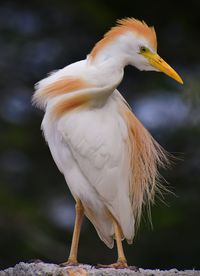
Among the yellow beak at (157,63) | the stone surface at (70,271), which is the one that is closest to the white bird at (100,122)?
the yellow beak at (157,63)

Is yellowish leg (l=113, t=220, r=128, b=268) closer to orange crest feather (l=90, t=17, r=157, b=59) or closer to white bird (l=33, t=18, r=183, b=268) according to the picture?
white bird (l=33, t=18, r=183, b=268)

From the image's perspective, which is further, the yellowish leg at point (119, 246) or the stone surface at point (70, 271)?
the yellowish leg at point (119, 246)

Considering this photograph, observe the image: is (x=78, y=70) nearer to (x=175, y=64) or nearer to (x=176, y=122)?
(x=176, y=122)

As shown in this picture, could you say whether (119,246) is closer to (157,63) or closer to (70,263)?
(70,263)

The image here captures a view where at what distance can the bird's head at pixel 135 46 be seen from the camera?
4.88m

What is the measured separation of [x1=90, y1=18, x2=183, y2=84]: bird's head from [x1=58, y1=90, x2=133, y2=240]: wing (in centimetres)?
21

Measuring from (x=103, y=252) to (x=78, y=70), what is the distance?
11.6 ft

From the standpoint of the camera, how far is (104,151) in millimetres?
4910

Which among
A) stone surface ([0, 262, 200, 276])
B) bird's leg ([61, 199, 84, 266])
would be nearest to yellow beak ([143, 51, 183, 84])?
bird's leg ([61, 199, 84, 266])

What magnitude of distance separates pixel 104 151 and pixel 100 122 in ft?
0.41

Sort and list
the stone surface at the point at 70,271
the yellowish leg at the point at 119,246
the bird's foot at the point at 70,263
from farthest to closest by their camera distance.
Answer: the yellowish leg at the point at 119,246
the bird's foot at the point at 70,263
the stone surface at the point at 70,271

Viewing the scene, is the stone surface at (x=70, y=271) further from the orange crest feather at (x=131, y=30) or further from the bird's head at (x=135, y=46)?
the orange crest feather at (x=131, y=30)

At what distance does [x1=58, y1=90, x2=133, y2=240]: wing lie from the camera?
487cm

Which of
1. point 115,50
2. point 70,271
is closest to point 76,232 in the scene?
point 70,271
